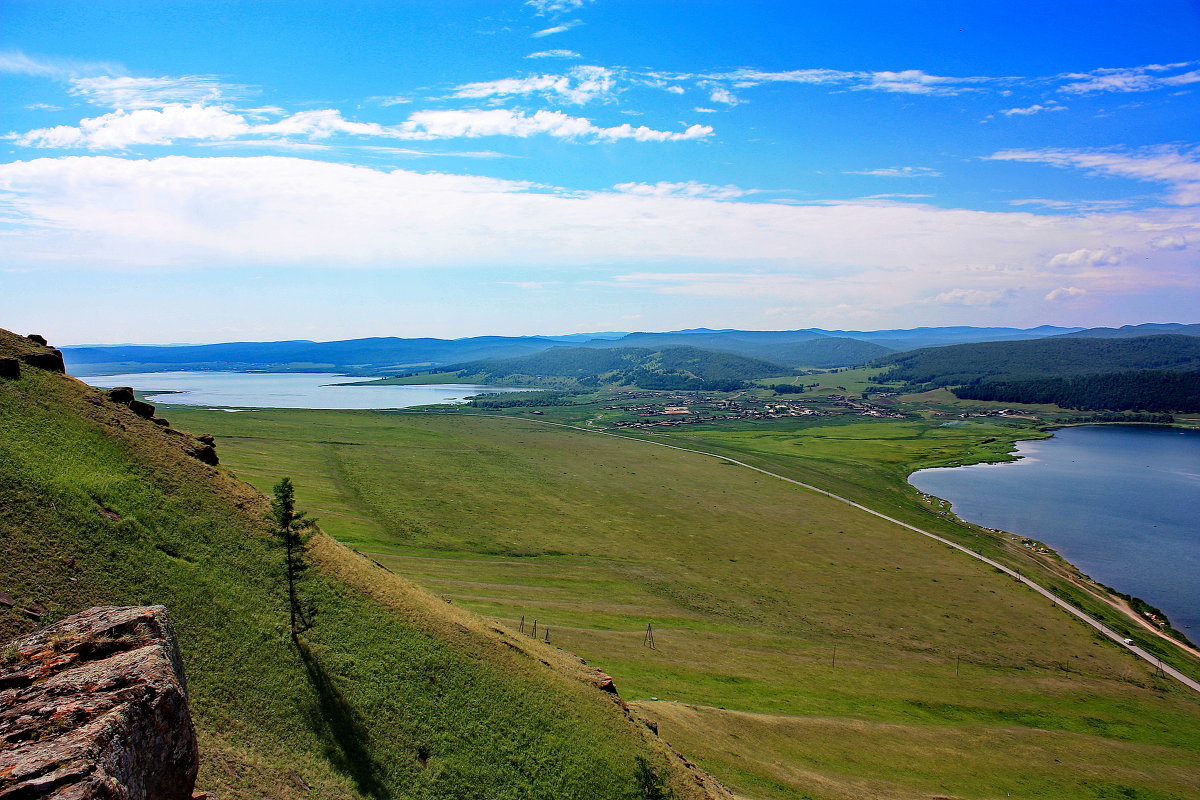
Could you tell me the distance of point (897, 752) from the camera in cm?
4219

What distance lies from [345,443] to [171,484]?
404ft

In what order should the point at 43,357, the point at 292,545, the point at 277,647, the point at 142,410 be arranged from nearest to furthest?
the point at 277,647, the point at 292,545, the point at 43,357, the point at 142,410

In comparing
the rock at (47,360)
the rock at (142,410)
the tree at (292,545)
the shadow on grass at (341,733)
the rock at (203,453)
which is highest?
the rock at (47,360)

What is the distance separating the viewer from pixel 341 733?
89.5 ft

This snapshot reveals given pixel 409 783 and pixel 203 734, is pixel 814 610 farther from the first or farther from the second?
pixel 203 734

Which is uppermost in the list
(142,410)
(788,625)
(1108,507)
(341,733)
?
(142,410)

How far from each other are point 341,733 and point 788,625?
49623 mm

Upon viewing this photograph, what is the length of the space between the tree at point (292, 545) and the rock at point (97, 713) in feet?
43.6

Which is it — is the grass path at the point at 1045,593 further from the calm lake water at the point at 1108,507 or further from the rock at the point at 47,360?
the rock at the point at 47,360

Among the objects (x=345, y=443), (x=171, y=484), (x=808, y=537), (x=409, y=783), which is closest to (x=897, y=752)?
(x=409, y=783)

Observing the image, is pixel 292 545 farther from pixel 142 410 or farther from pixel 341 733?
pixel 142 410

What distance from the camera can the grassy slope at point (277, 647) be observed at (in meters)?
25.4

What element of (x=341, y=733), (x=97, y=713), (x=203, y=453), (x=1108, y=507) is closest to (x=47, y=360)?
(x=203, y=453)

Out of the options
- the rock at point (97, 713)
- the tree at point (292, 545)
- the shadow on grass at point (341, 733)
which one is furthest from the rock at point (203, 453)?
the rock at point (97, 713)
